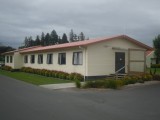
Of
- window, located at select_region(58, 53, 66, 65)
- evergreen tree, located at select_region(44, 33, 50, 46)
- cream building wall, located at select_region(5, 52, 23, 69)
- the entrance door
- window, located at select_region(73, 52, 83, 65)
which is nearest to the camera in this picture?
window, located at select_region(73, 52, 83, 65)

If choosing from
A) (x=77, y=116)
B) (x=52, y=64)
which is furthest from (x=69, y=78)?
(x=77, y=116)

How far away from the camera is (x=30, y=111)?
837 centimetres

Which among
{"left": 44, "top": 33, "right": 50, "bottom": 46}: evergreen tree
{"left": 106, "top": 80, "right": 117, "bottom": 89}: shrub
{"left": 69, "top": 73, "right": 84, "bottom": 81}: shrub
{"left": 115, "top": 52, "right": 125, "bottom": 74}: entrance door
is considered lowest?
{"left": 106, "top": 80, "right": 117, "bottom": 89}: shrub

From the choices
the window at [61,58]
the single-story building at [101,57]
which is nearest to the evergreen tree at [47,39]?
the single-story building at [101,57]

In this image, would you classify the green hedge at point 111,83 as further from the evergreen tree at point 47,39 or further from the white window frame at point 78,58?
the evergreen tree at point 47,39

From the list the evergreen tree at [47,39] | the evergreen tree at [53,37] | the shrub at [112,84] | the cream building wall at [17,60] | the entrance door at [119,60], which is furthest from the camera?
the evergreen tree at [53,37]

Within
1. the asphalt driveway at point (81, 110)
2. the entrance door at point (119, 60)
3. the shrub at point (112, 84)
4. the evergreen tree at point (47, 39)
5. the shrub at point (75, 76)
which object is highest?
the evergreen tree at point (47, 39)

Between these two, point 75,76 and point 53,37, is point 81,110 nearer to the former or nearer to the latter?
point 75,76

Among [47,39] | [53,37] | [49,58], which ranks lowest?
[49,58]

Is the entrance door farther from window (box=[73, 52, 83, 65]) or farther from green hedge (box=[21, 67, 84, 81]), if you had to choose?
green hedge (box=[21, 67, 84, 81])

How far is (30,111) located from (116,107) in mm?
3305

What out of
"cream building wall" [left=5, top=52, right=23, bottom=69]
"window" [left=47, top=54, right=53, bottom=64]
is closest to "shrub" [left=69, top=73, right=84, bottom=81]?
"window" [left=47, top=54, right=53, bottom=64]

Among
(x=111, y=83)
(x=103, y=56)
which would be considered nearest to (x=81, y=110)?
(x=111, y=83)

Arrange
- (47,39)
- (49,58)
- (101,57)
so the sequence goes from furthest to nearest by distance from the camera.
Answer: (47,39), (49,58), (101,57)
